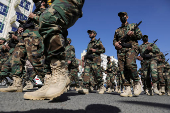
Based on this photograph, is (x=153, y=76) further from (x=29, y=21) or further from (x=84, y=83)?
(x=29, y=21)

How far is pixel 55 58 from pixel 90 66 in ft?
9.36

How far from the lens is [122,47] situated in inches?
127

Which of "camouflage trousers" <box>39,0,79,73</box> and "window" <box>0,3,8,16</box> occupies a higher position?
"window" <box>0,3,8,16</box>

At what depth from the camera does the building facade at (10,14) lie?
1833 cm

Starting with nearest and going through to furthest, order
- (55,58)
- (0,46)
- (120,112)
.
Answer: (120,112) → (55,58) → (0,46)

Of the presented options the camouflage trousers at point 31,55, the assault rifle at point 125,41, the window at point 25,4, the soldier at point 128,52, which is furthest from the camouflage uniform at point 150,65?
the window at point 25,4

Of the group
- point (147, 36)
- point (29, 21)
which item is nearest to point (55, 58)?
point (29, 21)

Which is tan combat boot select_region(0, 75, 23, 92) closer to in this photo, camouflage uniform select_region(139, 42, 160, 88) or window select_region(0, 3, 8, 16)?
camouflage uniform select_region(139, 42, 160, 88)

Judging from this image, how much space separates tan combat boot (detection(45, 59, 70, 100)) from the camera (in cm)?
125

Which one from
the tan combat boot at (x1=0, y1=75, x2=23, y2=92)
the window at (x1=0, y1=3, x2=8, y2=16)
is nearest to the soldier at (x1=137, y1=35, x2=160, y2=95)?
the tan combat boot at (x1=0, y1=75, x2=23, y2=92)

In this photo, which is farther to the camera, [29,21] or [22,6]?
[22,6]

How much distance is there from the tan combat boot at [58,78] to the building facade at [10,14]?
21.0m

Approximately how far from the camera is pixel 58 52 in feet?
4.55

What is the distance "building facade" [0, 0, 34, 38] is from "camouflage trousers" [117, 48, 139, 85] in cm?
2047
